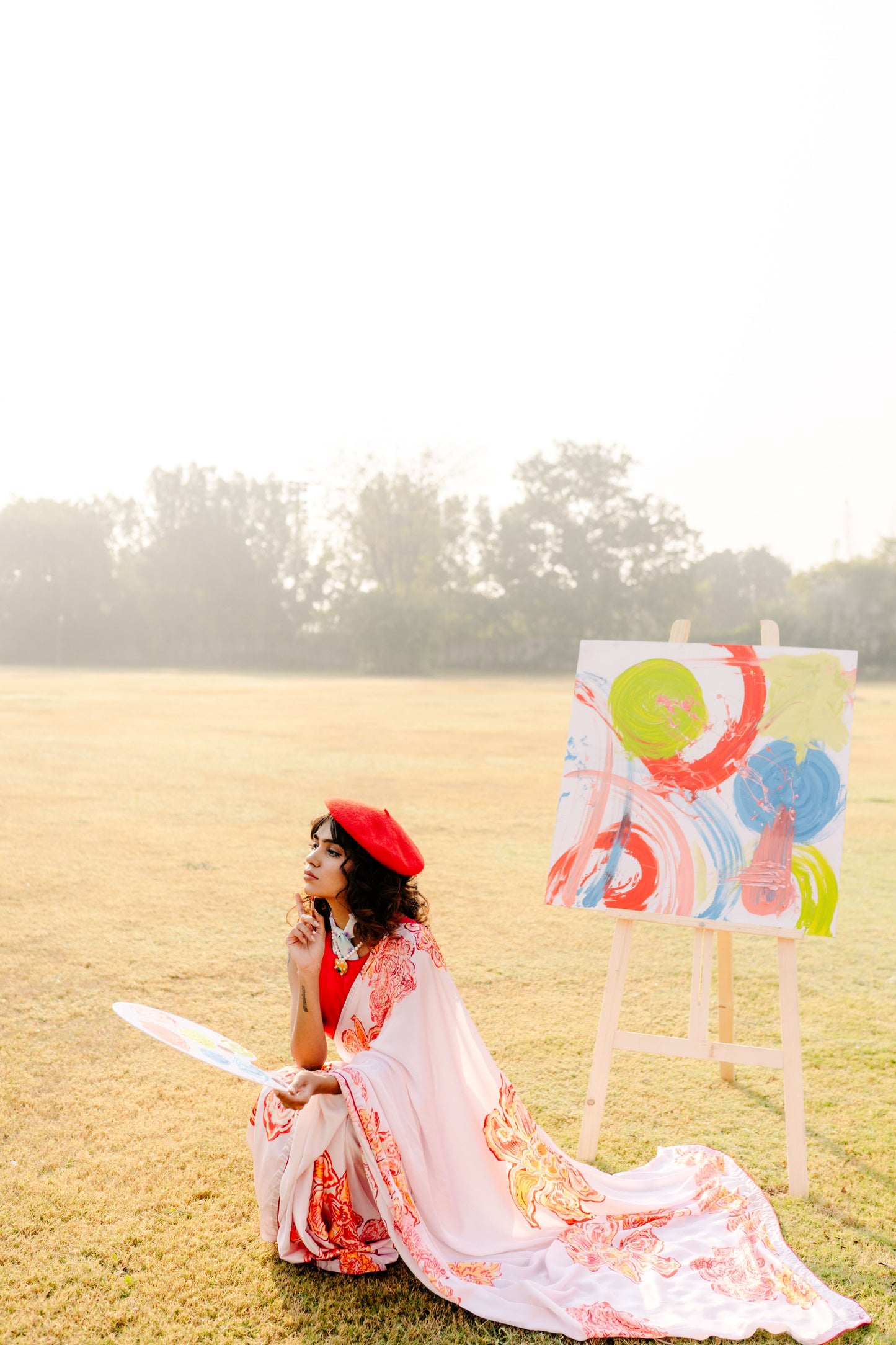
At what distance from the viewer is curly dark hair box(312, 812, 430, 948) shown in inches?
109

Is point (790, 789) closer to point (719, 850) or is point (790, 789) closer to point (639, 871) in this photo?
point (719, 850)

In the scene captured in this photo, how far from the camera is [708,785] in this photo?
12.1 ft

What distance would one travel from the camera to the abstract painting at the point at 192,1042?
97.2 inches

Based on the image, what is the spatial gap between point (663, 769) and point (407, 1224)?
6.02ft

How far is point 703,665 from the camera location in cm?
387

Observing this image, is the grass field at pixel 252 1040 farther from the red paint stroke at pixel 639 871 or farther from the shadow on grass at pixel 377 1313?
the red paint stroke at pixel 639 871

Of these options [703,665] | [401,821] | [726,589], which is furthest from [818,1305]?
[726,589]

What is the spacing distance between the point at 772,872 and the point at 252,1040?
90.6 inches

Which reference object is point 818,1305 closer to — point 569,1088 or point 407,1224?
point 407,1224

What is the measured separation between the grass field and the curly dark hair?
925 mm

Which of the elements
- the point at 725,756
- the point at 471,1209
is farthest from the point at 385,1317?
the point at 725,756

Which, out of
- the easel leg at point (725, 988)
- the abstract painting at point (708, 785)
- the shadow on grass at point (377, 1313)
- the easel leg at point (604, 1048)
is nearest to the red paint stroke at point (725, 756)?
the abstract painting at point (708, 785)

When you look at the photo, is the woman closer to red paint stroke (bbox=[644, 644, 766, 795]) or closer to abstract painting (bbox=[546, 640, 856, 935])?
abstract painting (bbox=[546, 640, 856, 935])

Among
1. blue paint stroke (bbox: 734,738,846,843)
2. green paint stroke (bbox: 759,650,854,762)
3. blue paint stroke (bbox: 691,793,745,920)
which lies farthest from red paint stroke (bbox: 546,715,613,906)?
green paint stroke (bbox: 759,650,854,762)
